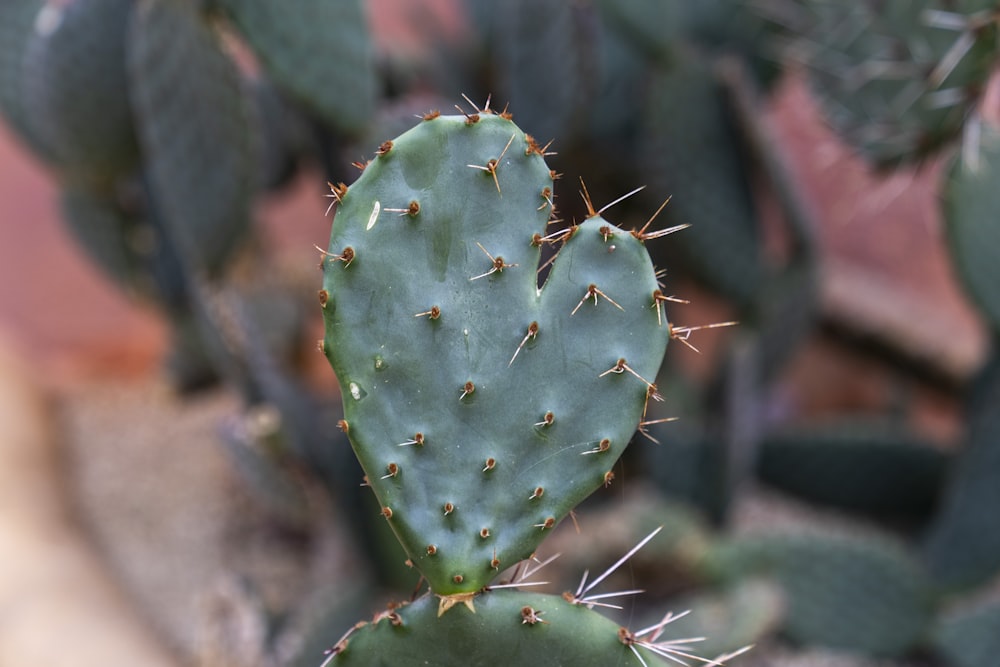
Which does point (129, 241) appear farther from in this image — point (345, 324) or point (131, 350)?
point (345, 324)

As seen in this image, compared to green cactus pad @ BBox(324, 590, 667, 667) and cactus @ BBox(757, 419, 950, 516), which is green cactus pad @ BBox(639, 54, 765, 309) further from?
green cactus pad @ BBox(324, 590, 667, 667)

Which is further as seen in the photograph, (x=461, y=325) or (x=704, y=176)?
(x=704, y=176)

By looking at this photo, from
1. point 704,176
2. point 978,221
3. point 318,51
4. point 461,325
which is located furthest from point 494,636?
point 704,176

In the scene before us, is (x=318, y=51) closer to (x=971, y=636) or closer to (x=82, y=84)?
(x=82, y=84)

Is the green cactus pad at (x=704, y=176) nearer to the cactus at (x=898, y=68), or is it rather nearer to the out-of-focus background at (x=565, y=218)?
the out-of-focus background at (x=565, y=218)

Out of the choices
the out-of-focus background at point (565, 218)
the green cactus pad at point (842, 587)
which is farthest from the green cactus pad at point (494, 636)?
the green cactus pad at point (842, 587)

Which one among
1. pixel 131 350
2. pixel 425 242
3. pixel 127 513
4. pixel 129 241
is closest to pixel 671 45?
pixel 129 241

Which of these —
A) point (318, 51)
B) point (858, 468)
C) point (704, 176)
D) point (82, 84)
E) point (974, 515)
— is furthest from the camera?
point (858, 468)
